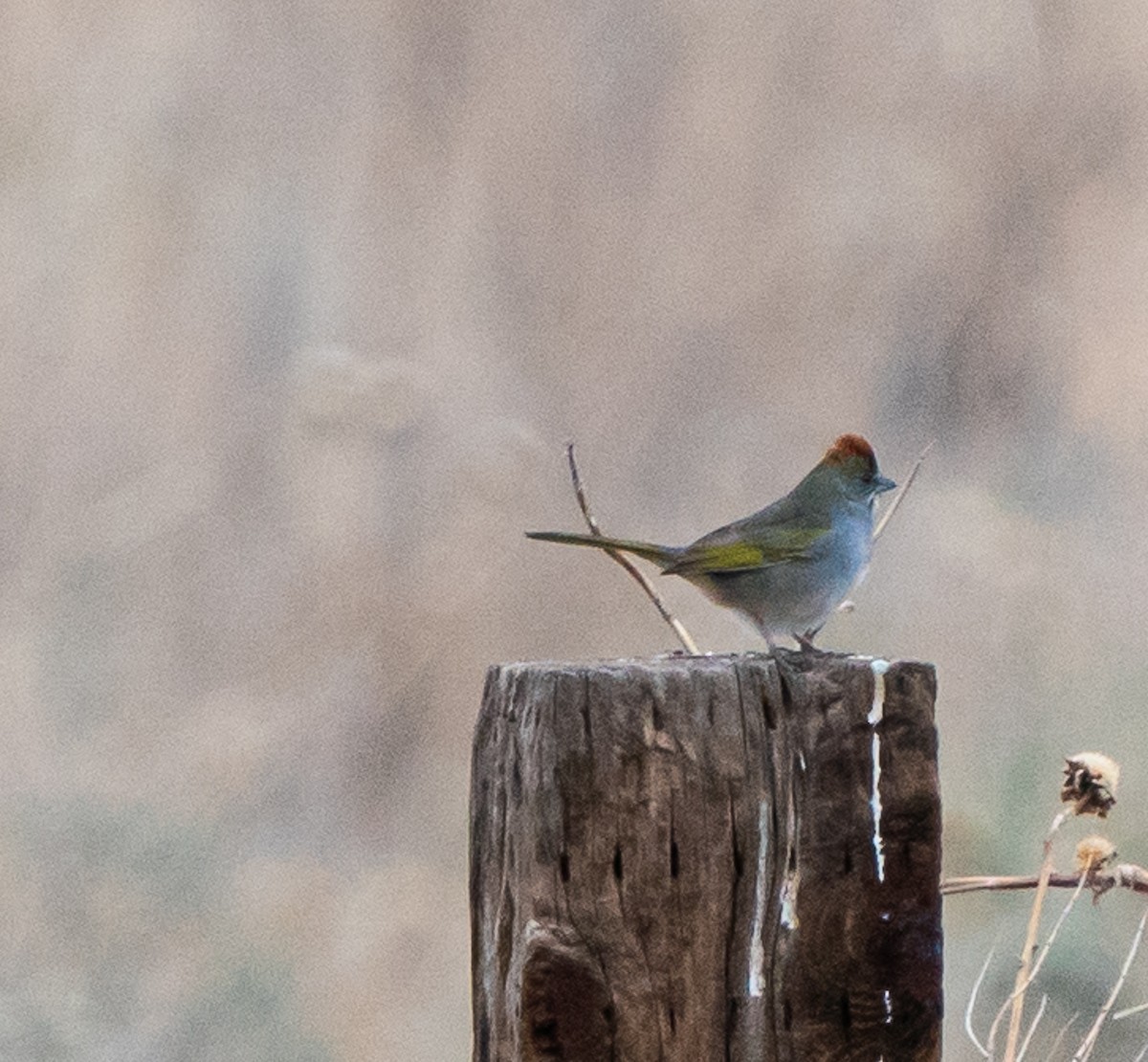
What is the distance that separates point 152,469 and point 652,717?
457cm

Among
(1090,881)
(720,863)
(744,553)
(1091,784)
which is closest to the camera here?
(720,863)

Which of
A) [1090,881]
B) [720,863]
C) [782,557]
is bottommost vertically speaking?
[1090,881]

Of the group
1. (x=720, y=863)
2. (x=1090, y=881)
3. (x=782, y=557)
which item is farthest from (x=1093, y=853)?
(x=720, y=863)

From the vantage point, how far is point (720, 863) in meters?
1.84

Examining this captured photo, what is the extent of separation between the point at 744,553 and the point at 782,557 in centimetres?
9

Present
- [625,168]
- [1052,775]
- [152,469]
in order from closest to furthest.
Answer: [1052,775]
[152,469]
[625,168]

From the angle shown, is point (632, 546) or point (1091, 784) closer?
point (1091, 784)

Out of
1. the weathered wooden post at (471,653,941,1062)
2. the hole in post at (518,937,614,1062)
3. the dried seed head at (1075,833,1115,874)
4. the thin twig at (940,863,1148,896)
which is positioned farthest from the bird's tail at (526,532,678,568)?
the hole in post at (518,937,614,1062)

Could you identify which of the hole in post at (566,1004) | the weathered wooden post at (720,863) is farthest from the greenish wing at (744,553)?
the hole in post at (566,1004)

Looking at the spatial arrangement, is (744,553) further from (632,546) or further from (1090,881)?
(1090,881)

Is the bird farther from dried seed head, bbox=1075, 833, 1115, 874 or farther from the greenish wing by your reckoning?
dried seed head, bbox=1075, 833, 1115, 874

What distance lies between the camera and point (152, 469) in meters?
6.08

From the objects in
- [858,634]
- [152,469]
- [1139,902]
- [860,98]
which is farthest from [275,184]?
[1139,902]

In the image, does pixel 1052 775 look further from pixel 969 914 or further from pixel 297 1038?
pixel 297 1038
